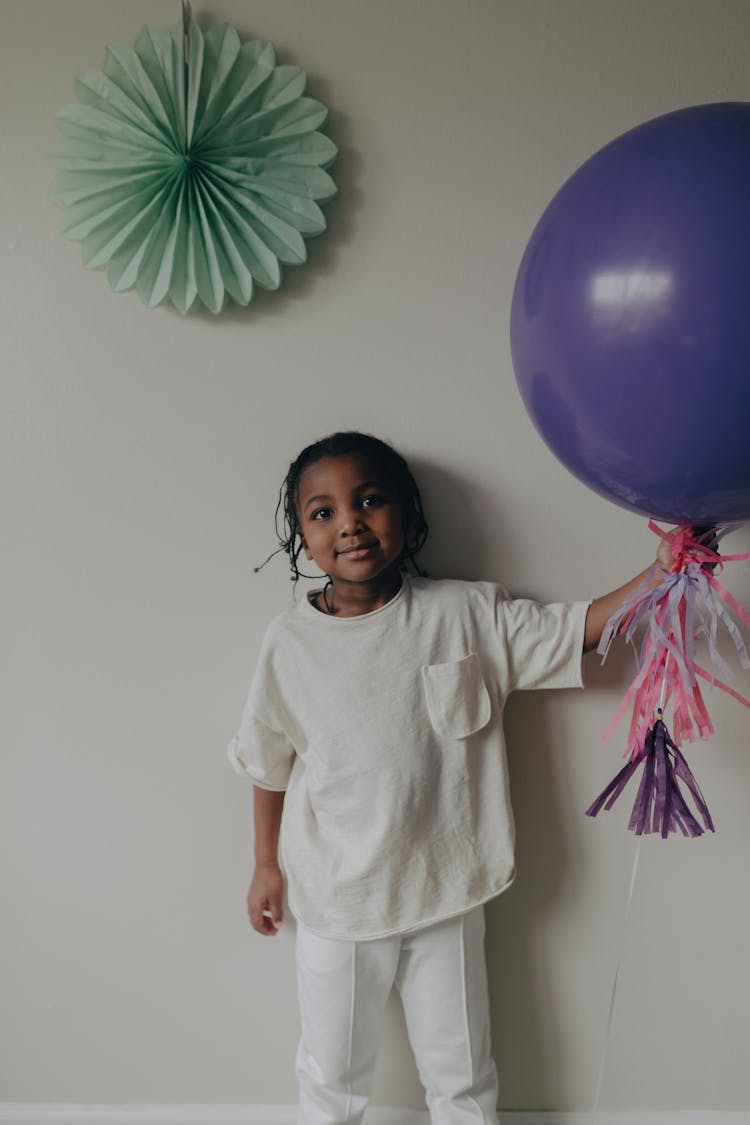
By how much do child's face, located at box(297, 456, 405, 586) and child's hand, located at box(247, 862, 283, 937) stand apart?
1.56 ft

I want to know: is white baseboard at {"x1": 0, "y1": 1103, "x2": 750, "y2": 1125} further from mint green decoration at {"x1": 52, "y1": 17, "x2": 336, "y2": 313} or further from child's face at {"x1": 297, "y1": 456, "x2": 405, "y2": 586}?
mint green decoration at {"x1": 52, "y1": 17, "x2": 336, "y2": 313}

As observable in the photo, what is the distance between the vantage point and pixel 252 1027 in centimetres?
140

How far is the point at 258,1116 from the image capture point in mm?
1421

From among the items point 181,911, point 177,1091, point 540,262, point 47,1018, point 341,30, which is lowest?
point 177,1091

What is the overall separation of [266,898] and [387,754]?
12.9 inches

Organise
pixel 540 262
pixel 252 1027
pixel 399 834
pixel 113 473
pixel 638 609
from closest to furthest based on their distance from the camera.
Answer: pixel 540 262 < pixel 638 609 < pixel 399 834 < pixel 113 473 < pixel 252 1027

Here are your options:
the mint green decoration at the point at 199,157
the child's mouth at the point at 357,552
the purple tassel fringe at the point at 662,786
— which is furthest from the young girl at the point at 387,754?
the mint green decoration at the point at 199,157

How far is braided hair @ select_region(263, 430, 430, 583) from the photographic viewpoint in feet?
3.85

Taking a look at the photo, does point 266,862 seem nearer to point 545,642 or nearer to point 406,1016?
point 406,1016

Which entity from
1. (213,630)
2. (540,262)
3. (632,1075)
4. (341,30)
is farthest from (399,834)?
(341,30)

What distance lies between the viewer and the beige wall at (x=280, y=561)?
1.20 meters

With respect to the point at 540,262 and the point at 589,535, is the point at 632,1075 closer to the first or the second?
the point at 589,535

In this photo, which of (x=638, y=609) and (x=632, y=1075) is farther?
(x=632, y=1075)

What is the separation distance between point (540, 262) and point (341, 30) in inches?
21.7
